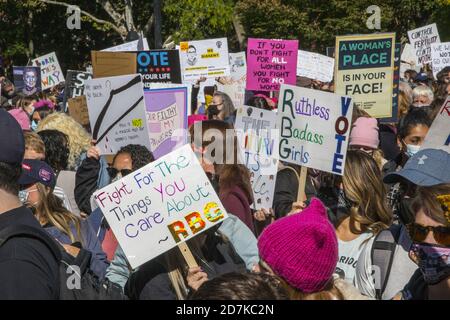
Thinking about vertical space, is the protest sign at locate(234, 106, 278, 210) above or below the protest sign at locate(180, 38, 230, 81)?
above

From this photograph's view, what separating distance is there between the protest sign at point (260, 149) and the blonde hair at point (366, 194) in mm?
1496

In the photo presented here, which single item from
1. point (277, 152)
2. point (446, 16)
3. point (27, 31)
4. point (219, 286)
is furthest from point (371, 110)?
point (27, 31)

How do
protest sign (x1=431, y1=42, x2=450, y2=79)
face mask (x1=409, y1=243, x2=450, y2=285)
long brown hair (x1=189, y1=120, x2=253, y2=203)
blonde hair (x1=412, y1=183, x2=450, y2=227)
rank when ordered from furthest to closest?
1. protest sign (x1=431, y1=42, x2=450, y2=79)
2. long brown hair (x1=189, y1=120, x2=253, y2=203)
3. blonde hair (x1=412, y1=183, x2=450, y2=227)
4. face mask (x1=409, y1=243, x2=450, y2=285)

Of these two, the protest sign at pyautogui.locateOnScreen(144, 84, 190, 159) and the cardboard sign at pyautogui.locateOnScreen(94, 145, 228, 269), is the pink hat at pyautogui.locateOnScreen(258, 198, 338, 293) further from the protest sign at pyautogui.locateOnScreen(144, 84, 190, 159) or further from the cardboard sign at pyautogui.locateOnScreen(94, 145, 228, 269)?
the protest sign at pyautogui.locateOnScreen(144, 84, 190, 159)

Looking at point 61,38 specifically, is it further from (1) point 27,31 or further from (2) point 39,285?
(2) point 39,285

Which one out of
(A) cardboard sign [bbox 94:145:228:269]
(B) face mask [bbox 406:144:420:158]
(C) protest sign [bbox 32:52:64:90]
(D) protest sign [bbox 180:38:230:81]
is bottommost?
(C) protest sign [bbox 32:52:64:90]

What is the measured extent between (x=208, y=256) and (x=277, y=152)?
216 cm

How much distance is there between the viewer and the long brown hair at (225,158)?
5.21 m

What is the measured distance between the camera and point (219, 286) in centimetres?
244

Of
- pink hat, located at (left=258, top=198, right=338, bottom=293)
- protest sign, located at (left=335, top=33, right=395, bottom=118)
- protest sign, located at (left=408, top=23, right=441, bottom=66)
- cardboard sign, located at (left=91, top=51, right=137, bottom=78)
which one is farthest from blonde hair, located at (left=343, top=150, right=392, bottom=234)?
protest sign, located at (left=408, top=23, right=441, bottom=66)

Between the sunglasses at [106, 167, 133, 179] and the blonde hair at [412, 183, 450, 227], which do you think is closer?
the blonde hair at [412, 183, 450, 227]

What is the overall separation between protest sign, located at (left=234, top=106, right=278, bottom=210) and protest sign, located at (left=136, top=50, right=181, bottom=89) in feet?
9.91

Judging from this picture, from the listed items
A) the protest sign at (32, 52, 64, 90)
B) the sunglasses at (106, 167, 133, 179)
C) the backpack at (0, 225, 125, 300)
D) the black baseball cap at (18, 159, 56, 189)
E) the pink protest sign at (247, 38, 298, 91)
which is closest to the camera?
the backpack at (0, 225, 125, 300)

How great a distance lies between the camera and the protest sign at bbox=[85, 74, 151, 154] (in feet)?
22.1
